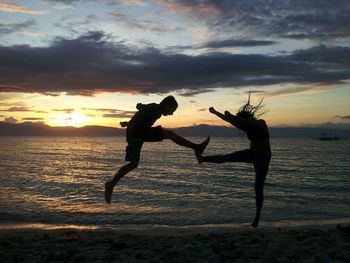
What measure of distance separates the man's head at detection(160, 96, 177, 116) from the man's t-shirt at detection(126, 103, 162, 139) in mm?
99

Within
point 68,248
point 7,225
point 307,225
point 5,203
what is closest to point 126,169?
point 68,248

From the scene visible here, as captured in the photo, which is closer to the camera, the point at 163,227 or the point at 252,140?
the point at 252,140

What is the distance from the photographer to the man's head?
789 centimetres

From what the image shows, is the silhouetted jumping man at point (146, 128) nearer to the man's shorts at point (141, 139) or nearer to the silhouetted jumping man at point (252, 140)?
the man's shorts at point (141, 139)

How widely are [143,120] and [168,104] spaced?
590 millimetres

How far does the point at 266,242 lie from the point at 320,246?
3.37ft

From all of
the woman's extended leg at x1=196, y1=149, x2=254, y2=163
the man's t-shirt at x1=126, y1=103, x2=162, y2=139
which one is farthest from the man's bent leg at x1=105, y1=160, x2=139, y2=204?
the woman's extended leg at x1=196, y1=149, x2=254, y2=163

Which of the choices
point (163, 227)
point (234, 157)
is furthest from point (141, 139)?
point (163, 227)

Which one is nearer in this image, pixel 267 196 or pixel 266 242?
pixel 266 242

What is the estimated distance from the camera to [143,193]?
20.3 meters

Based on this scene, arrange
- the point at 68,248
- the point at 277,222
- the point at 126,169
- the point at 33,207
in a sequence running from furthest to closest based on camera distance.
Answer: the point at 33,207, the point at 277,222, the point at 126,169, the point at 68,248

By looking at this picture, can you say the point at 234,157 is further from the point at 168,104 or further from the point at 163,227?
the point at 163,227

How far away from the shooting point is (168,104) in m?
7.91

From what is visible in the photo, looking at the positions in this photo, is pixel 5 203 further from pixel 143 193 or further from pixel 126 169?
pixel 126 169
